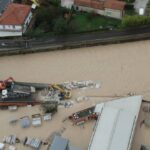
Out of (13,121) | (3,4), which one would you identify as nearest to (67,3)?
(3,4)

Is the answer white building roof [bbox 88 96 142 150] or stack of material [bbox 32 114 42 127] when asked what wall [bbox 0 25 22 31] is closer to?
stack of material [bbox 32 114 42 127]

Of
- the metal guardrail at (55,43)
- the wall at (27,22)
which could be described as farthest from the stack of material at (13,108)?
the wall at (27,22)

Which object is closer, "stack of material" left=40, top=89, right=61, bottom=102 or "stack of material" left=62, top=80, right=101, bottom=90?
"stack of material" left=40, top=89, right=61, bottom=102

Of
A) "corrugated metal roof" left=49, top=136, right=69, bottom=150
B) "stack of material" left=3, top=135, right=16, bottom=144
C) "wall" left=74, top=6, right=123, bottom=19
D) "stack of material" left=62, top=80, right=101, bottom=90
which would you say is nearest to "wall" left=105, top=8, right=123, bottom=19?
"wall" left=74, top=6, right=123, bottom=19

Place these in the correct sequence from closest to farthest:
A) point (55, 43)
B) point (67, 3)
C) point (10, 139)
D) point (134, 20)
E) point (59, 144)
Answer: point (59, 144)
point (10, 139)
point (134, 20)
point (55, 43)
point (67, 3)

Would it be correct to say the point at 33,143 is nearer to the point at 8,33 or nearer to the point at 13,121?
the point at 13,121

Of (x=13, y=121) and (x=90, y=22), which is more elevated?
(x=90, y=22)
